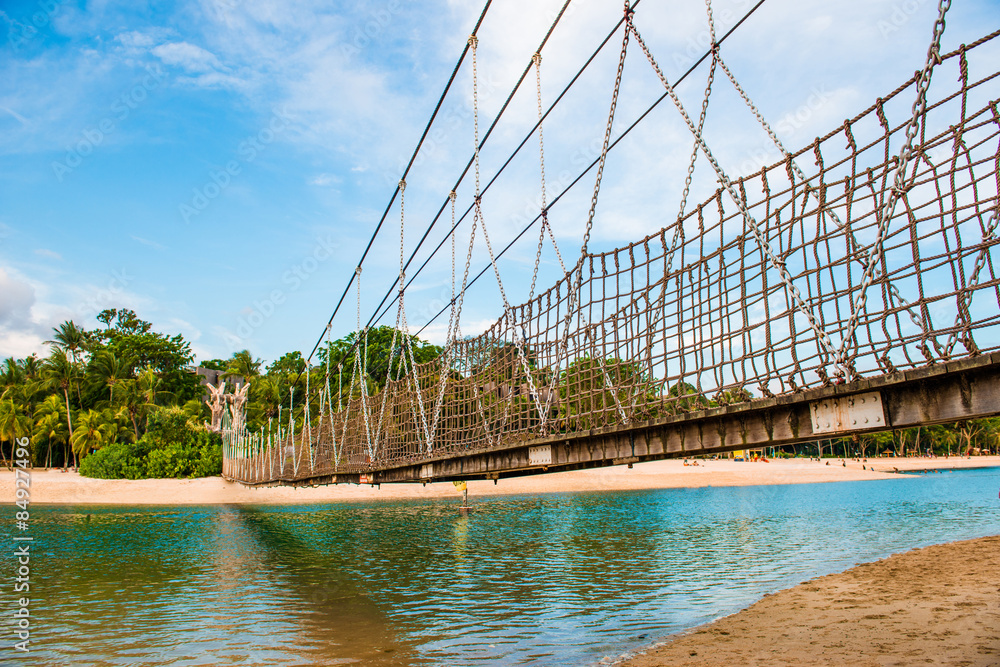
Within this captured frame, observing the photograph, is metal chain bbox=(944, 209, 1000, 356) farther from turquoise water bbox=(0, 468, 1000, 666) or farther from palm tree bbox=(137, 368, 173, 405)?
palm tree bbox=(137, 368, 173, 405)

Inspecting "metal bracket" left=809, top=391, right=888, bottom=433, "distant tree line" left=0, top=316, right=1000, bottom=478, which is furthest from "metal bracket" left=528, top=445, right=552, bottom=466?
"distant tree line" left=0, top=316, right=1000, bottom=478

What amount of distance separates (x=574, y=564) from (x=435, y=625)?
5.22m

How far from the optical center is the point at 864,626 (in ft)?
23.4

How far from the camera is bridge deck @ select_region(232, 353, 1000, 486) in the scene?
120 inches

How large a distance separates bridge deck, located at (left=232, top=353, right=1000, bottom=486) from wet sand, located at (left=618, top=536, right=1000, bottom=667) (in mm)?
2277

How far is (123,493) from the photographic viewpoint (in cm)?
2814

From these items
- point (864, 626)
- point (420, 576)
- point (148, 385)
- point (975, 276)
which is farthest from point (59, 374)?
point (975, 276)

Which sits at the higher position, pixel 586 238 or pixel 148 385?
pixel 148 385

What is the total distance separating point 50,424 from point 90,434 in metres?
2.11

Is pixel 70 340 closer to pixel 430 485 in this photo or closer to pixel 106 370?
pixel 106 370

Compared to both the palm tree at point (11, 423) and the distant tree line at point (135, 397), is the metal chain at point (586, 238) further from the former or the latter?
the palm tree at point (11, 423)

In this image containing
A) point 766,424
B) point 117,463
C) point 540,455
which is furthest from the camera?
point 117,463

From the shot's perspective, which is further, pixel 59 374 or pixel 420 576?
pixel 59 374

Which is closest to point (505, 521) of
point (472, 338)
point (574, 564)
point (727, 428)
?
point (574, 564)
